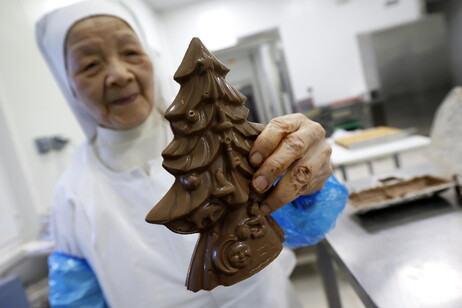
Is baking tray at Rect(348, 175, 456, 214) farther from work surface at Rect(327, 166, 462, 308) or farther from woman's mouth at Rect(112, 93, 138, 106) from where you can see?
woman's mouth at Rect(112, 93, 138, 106)

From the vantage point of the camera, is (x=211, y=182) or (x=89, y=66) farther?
(x=89, y=66)

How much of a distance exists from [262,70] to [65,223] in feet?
2.36

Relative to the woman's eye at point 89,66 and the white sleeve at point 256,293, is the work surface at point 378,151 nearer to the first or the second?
the white sleeve at point 256,293

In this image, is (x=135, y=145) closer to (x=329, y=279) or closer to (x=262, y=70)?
(x=262, y=70)

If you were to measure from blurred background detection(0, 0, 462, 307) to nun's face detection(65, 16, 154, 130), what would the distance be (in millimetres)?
85

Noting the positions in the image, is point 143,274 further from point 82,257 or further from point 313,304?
point 313,304

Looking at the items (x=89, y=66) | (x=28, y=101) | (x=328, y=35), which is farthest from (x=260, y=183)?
(x=328, y=35)

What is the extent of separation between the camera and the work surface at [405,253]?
640 mm

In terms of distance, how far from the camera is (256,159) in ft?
1.75

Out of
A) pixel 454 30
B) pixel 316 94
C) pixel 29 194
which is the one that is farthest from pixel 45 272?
pixel 454 30

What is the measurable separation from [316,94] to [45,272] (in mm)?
4651

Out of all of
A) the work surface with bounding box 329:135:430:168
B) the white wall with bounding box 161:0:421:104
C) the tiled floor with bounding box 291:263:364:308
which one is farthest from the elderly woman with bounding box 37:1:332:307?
the white wall with bounding box 161:0:421:104

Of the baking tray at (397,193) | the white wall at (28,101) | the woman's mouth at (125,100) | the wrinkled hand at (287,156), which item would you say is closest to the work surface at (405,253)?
the baking tray at (397,193)

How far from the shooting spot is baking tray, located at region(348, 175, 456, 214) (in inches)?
39.5
